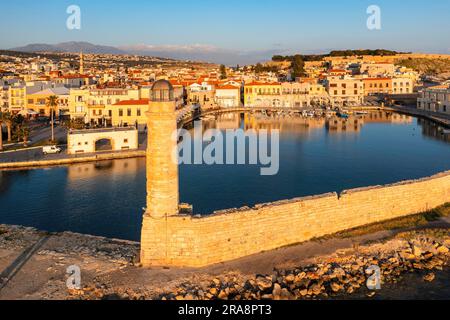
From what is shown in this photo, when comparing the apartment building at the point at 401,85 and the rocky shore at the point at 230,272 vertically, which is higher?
the apartment building at the point at 401,85

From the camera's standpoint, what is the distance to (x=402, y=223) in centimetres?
1294

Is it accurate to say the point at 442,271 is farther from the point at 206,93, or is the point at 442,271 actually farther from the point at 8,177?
the point at 206,93

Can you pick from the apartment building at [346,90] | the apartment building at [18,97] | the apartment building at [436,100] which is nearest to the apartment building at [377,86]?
the apartment building at [346,90]

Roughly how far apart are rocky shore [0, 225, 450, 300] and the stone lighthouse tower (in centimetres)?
49

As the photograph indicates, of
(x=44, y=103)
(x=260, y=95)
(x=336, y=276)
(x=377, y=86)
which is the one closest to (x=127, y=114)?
(x=44, y=103)

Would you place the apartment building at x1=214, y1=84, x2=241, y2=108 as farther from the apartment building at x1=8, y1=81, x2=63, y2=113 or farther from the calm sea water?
the calm sea water

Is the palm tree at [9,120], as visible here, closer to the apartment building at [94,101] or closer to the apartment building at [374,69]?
the apartment building at [94,101]

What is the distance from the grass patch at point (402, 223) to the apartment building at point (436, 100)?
108 ft

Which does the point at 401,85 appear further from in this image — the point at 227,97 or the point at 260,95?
the point at 227,97

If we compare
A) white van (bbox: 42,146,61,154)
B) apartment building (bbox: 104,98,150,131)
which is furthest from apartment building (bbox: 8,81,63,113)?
white van (bbox: 42,146,61,154)

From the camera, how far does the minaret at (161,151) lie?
10.3 metres

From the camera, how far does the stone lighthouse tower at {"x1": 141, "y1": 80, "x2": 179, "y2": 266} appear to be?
10203mm

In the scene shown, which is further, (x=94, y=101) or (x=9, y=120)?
(x=94, y=101)

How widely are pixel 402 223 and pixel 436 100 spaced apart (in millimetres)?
36647
